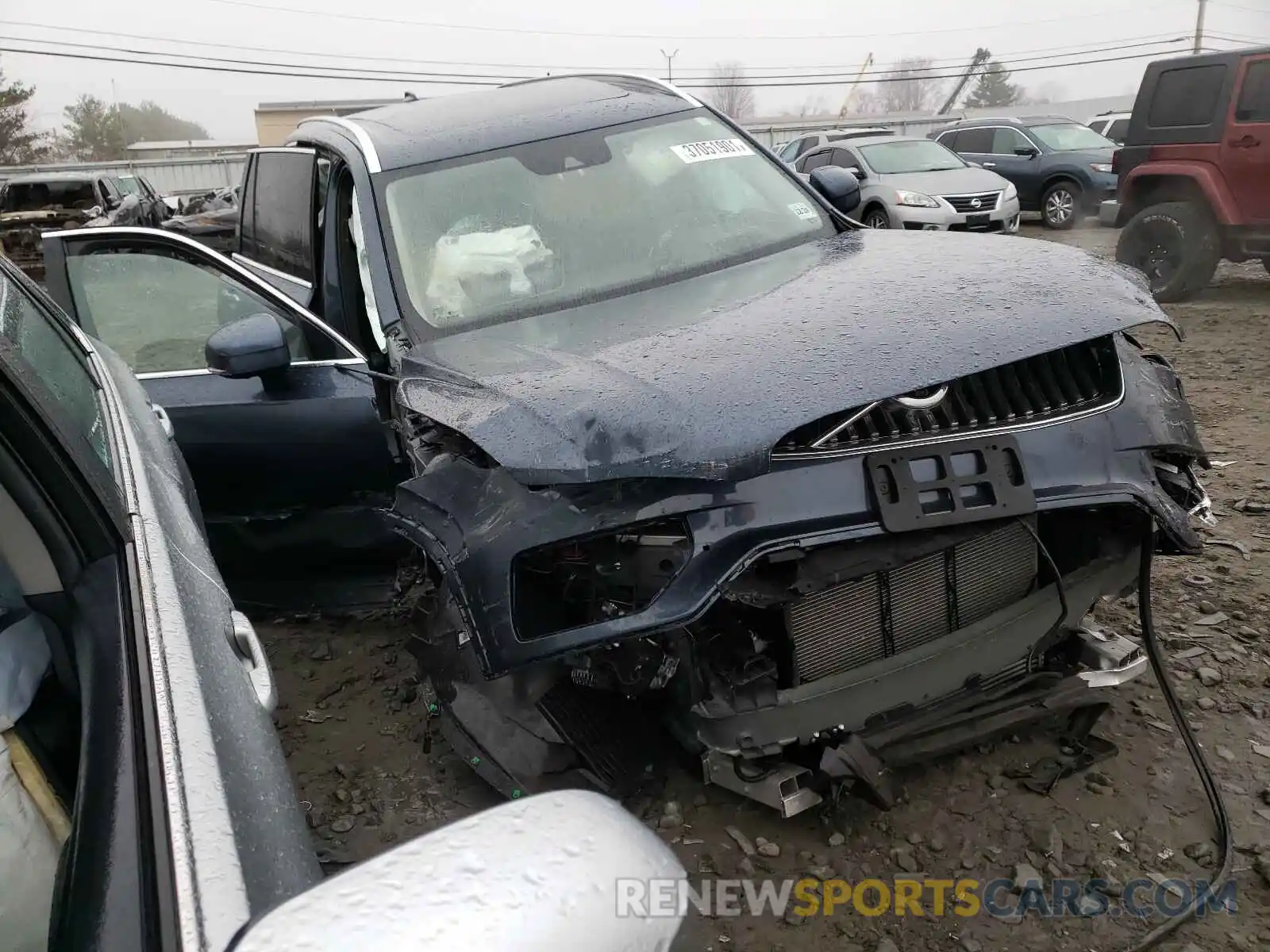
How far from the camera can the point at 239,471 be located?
3408mm

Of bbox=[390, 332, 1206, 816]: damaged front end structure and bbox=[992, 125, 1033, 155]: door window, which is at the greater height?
bbox=[390, 332, 1206, 816]: damaged front end structure

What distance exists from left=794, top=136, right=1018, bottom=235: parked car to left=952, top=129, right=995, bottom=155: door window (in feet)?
8.23

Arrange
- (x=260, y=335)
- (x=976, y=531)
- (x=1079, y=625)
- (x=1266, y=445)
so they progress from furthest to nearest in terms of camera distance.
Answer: (x=1266, y=445) → (x=260, y=335) → (x=1079, y=625) → (x=976, y=531)

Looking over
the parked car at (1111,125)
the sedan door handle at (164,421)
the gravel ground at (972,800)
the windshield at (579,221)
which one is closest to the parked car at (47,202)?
the sedan door handle at (164,421)

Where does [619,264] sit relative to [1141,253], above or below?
above

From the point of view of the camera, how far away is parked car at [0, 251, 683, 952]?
839mm

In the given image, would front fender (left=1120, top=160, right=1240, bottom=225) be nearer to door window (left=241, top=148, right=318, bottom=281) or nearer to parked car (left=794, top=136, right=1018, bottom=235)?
parked car (left=794, top=136, right=1018, bottom=235)

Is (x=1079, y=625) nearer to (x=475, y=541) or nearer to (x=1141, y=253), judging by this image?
(x=475, y=541)

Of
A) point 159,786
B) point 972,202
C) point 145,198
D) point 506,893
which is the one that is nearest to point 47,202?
point 145,198

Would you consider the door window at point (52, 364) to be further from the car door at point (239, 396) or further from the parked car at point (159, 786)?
the car door at point (239, 396)

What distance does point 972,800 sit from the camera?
2541mm

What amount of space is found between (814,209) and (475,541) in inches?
80.7

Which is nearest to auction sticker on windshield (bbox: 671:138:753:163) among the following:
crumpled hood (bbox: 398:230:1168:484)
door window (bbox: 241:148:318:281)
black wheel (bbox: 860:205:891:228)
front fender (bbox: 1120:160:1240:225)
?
crumpled hood (bbox: 398:230:1168:484)

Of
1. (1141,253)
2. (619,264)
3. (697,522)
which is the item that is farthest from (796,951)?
(1141,253)
